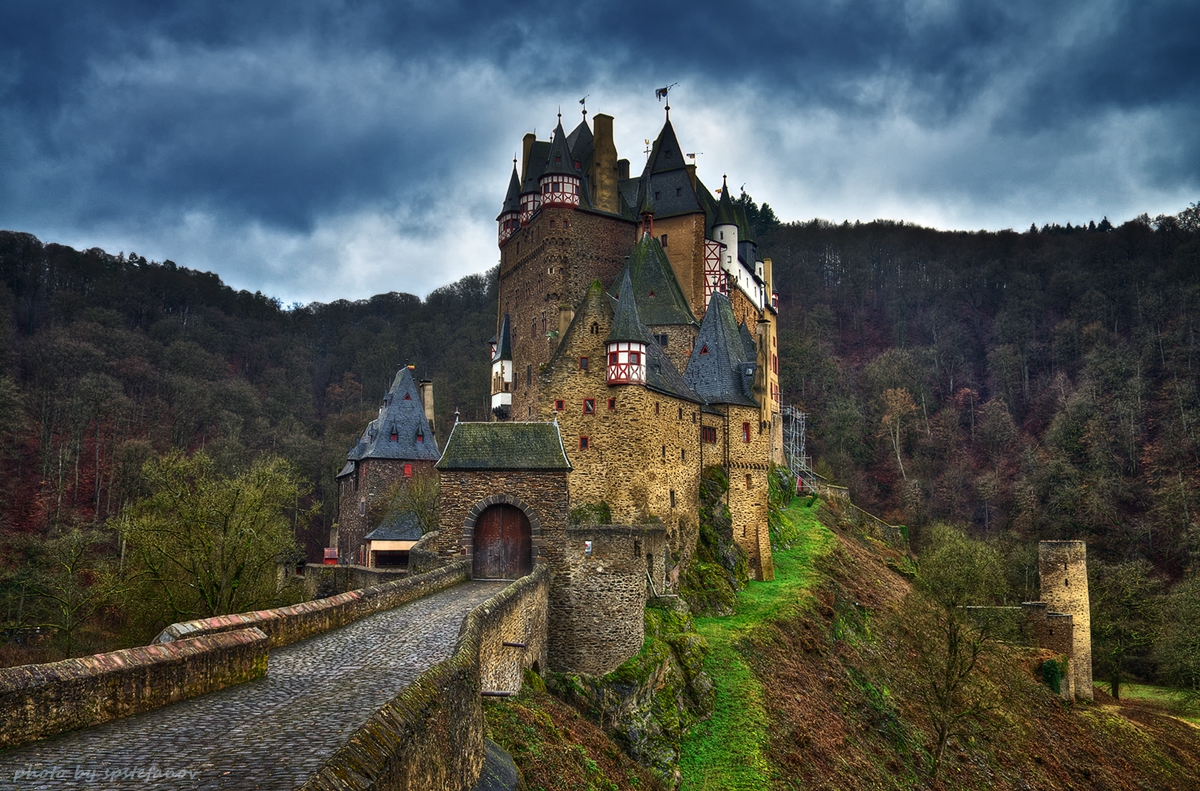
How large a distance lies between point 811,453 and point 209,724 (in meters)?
73.2

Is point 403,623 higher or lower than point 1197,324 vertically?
lower

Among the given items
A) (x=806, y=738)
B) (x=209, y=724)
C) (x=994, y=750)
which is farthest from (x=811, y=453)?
(x=209, y=724)

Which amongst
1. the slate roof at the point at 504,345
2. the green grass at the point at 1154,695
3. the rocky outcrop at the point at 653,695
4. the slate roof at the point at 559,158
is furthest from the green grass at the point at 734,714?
the slate roof at the point at 559,158

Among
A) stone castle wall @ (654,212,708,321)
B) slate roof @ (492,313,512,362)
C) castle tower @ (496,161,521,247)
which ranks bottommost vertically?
slate roof @ (492,313,512,362)

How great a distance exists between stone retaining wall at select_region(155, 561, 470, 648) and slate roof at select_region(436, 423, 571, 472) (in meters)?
3.58

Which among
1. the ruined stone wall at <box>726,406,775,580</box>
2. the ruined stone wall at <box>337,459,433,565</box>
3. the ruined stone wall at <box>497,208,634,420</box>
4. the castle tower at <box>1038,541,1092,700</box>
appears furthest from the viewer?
the ruined stone wall at <box>497,208,634,420</box>

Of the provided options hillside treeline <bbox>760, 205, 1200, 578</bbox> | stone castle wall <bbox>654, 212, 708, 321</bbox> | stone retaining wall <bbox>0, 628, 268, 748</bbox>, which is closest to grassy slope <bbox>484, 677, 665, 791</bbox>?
stone retaining wall <bbox>0, 628, 268, 748</bbox>

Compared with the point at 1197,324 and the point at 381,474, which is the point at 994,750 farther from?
the point at 1197,324

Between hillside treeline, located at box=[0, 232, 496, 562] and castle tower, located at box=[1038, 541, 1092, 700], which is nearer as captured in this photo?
castle tower, located at box=[1038, 541, 1092, 700]

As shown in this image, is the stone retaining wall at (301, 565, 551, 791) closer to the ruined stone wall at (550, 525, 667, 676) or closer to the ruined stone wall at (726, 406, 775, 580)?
the ruined stone wall at (550, 525, 667, 676)

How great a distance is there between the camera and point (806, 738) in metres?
21.1

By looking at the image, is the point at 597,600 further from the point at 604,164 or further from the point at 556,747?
the point at 604,164

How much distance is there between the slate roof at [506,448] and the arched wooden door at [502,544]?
3.77ft

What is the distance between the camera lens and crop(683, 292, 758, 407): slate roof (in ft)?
118
